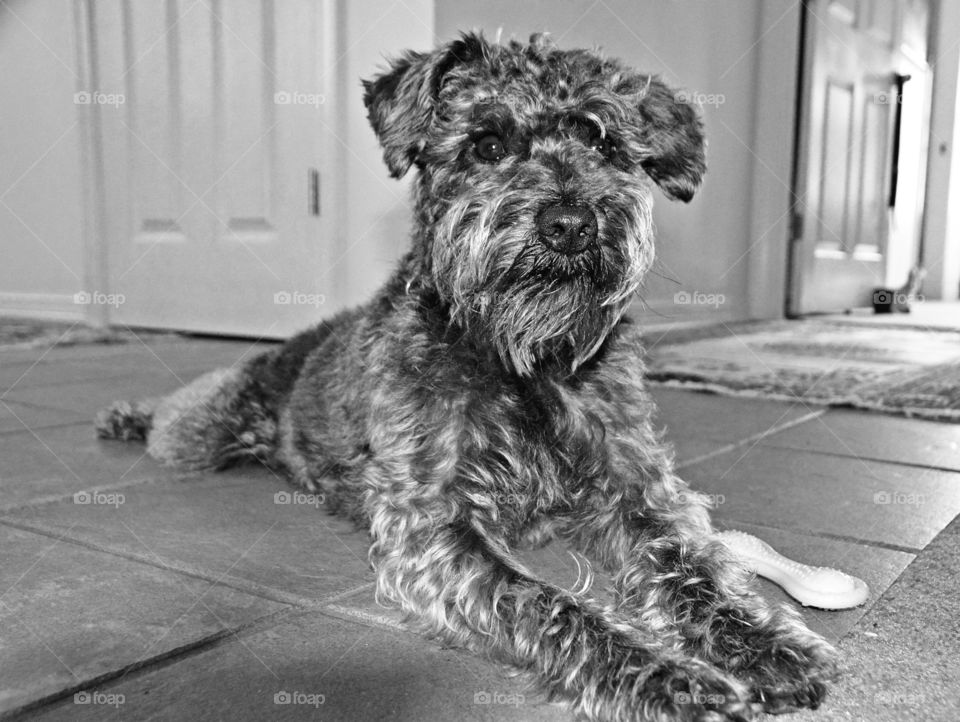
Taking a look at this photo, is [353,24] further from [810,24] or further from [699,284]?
[810,24]

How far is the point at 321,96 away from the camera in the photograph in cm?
526

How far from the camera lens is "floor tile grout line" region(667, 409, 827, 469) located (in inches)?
117

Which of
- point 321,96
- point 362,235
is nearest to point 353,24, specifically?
point 321,96

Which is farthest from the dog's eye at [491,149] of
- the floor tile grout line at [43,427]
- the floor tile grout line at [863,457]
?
the floor tile grout line at [43,427]

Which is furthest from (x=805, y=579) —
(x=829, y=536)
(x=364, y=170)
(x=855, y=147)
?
(x=855, y=147)

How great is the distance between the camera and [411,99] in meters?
2.23

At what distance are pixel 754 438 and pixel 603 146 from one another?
1633 millimetres

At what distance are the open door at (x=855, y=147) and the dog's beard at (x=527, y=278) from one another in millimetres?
6718

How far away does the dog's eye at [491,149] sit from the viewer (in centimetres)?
209

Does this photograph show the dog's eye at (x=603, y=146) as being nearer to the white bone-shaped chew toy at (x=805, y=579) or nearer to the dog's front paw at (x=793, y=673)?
the white bone-shaped chew toy at (x=805, y=579)

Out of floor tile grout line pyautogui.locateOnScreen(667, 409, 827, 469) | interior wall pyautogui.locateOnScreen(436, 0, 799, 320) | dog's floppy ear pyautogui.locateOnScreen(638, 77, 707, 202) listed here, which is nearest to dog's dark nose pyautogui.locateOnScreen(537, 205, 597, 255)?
dog's floppy ear pyautogui.locateOnScreen(638, 77, 707, 202)

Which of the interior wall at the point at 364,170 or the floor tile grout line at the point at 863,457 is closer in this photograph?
the floor tile grout line at the point at 863,457

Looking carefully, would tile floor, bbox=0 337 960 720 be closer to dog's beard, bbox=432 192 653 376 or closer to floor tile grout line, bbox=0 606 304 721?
floor tile grout line, bbox=0 606 304 721

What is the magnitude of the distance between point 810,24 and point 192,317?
236 inches
